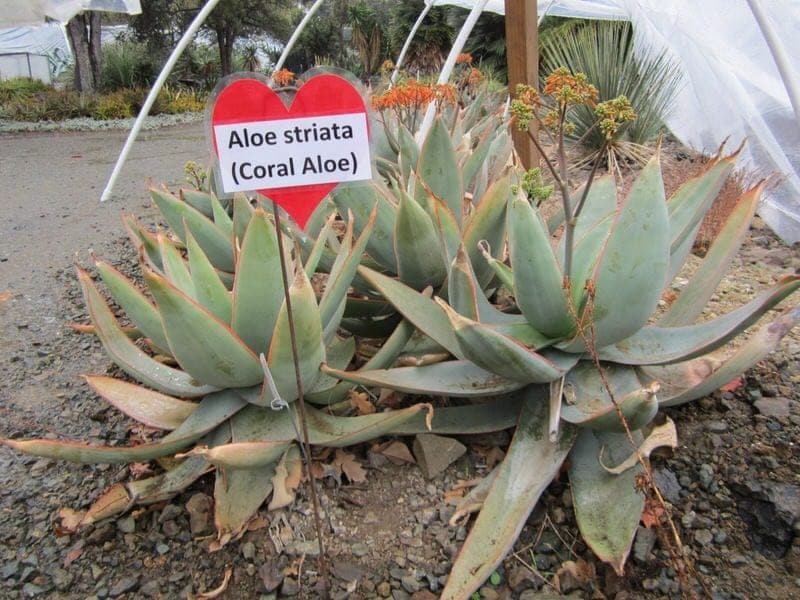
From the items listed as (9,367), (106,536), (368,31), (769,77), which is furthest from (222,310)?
(368,31)

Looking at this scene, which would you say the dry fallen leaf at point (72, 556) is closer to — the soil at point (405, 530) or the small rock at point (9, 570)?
the soil at point (405, 530)

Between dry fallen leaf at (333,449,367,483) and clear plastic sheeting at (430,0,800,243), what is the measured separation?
3.21 metres

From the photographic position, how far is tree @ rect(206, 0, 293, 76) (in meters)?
21.3

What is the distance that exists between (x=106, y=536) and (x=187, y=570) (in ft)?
0.83

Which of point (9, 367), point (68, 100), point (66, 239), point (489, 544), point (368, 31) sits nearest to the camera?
point (489, 544)

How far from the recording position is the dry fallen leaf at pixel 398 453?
5.83ft

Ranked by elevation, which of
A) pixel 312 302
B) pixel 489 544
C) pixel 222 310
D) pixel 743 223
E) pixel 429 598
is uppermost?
pixel 743 223

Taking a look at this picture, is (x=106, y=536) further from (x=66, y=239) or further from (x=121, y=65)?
(x=121, y=65)

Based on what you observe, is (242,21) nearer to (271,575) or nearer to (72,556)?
(72,556)

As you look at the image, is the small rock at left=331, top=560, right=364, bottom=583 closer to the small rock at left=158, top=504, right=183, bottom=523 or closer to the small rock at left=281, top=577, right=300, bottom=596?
the small rock at left=281, top=577, right=300, bottom=596

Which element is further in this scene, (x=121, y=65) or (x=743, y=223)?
(x=121, y=65)

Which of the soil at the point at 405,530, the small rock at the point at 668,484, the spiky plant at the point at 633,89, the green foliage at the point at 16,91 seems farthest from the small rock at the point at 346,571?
the green foliage at the point at 16,91

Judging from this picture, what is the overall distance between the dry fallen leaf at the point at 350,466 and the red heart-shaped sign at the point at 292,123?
0.77 m

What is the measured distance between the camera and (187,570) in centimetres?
155
